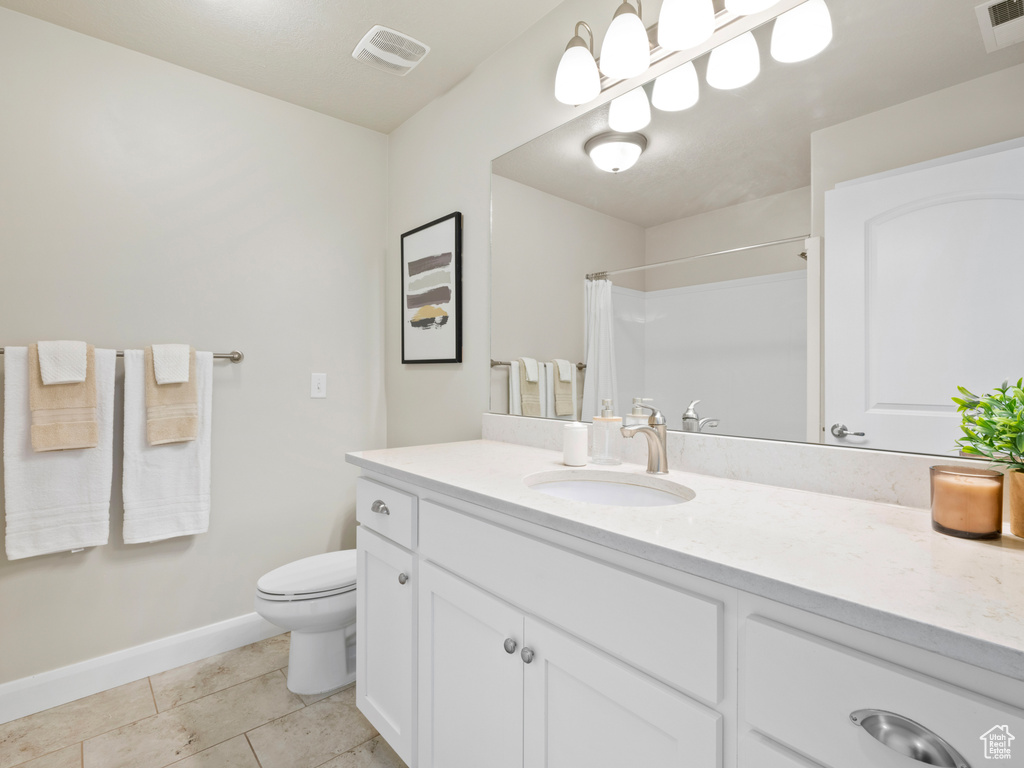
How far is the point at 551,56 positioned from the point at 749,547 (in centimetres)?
166

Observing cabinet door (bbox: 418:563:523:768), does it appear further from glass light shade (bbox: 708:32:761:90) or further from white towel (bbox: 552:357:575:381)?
glass light shade (bbox: 708:32:761:90)

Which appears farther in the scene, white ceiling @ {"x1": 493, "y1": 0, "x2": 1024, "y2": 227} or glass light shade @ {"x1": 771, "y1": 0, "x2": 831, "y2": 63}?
glass light shade @ {"x1": 771, "y1": 0, "x2": 831, "y2": 63}

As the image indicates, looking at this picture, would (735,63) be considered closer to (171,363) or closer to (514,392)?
(514,392)

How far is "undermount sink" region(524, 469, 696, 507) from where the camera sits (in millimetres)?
1195

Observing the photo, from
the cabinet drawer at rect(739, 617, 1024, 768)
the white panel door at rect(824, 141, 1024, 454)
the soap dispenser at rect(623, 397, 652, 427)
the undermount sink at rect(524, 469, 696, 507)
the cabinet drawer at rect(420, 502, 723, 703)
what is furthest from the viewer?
the soap dispenser at rect(623, 397, 652, 427)

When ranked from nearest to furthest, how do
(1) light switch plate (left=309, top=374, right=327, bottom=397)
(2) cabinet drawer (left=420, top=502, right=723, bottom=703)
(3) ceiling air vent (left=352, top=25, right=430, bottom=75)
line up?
(2) cabinet drawer (left=420, top=502, right=723, bottom=703)
(3) ceiling air vent (left=352, top=25, right=430, bottom=75)
(1) light switch plate (left=309, top=374, right=327, bottom=397)

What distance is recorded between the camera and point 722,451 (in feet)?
4.04

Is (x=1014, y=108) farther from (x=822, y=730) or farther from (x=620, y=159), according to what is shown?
(x=822, y=730)

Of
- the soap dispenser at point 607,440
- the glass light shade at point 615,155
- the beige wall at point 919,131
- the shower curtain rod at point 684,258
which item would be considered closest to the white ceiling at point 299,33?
the glass light shade at point 615,155

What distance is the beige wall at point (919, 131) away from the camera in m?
0.87

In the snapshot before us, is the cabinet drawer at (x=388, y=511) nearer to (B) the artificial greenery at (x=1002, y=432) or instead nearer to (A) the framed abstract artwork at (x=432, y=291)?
(A) the framed abstract artwork at (x=432, y=291)

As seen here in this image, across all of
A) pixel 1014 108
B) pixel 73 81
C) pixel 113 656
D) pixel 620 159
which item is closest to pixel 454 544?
pixel 620 159

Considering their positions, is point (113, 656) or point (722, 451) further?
point (113, 656)

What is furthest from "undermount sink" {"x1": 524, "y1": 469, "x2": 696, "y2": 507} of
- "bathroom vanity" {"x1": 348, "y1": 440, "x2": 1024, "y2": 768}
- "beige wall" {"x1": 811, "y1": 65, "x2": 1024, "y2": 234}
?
"beige wall" {"x1": 811, "y1": 65, "x2": 1024, "y2": 234}
